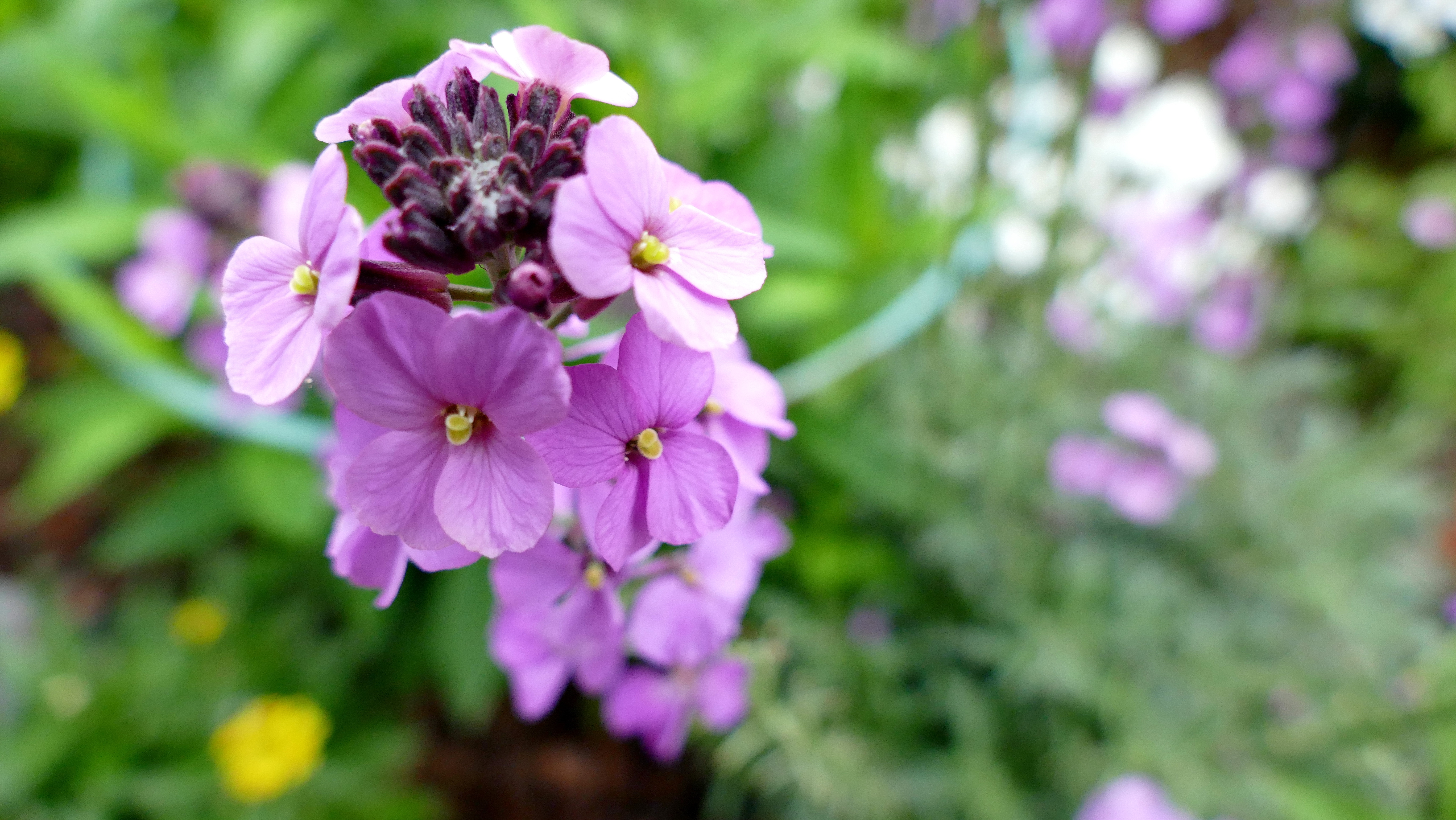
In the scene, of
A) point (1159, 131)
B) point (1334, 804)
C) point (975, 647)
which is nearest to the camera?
point (1334, 804)

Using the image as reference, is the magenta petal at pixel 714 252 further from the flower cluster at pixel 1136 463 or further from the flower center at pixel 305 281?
the flower cluster at pixel 1136 463

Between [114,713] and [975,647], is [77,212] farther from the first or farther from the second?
[975,647]

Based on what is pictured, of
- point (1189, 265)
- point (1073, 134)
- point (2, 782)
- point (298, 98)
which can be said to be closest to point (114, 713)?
point (2, 782)

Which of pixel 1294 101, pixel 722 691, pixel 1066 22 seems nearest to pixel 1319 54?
pixel 1294 101

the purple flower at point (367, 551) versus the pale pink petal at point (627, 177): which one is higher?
the pale pink petal at point (627, 177)

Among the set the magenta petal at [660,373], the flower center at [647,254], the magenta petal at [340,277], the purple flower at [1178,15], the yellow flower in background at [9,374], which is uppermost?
the purple flower at [1178,15]

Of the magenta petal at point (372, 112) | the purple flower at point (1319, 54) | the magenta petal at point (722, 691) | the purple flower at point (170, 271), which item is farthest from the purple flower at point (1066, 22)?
the purple flower at point (170, 271)

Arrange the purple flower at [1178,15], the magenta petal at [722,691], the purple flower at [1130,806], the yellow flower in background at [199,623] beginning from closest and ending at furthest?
the magenta petal at [722,691]
the purple flower at [1130,806]
the yellow flower in background at [199,623]
the purple flower at [1178,15]
